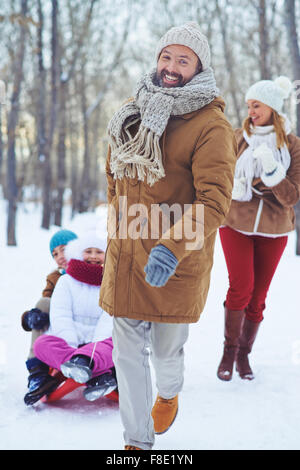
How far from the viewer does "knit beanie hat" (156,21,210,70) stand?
2.19m

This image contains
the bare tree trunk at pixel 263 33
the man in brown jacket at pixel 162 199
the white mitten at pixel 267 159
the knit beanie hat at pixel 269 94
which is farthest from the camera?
the bare tree trunk at pixel 263 33

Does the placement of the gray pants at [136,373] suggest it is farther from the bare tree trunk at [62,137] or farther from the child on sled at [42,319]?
the bare tree trunk at [62,137]

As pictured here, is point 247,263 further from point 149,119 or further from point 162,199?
point 149,119

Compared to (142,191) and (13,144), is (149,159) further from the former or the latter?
(13,144)

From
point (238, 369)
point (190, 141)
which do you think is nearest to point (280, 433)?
point (238, 369)

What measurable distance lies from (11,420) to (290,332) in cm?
268

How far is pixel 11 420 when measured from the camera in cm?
255

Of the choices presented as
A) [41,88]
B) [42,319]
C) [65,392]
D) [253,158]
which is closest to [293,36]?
[253,158]

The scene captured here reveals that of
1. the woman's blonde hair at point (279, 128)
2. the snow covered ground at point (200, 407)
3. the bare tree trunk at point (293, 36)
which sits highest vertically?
the bare tree trunk at point (293, 36)

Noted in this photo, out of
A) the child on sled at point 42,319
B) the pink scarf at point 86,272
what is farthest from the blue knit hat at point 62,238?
the pink scarf at point 86,272

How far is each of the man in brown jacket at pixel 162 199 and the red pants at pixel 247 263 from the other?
103cm

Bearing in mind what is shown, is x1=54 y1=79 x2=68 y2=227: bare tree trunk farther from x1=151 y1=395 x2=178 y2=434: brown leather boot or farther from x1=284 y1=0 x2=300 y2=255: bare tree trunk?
x1=151 y1=395 x2=178 y2=434: brown leather boot

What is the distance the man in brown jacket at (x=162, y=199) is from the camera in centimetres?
201

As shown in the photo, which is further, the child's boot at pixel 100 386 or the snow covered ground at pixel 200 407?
the child's boot at pixel 100 386
